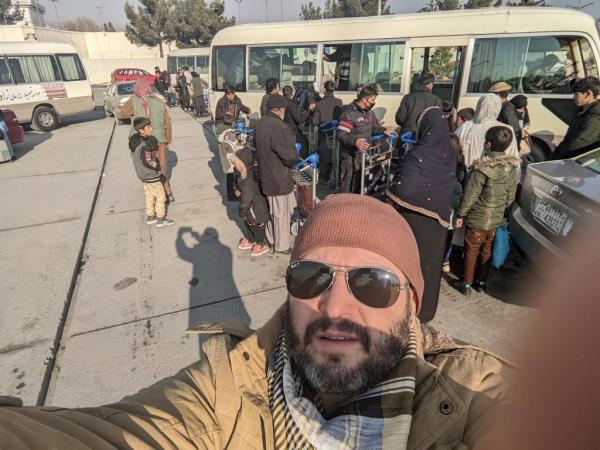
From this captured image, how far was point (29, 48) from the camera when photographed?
1240 centimetres

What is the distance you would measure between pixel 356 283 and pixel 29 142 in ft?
46.2

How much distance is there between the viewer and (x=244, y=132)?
19.8ft

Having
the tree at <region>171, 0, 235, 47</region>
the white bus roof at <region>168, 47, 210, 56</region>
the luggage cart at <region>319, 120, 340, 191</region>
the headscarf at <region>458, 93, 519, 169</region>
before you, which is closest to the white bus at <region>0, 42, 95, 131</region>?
the white bus roof at <region>168, 47, 210, 56</region>

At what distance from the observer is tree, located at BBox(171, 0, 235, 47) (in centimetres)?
3859

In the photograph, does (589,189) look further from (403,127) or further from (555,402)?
(403,127)

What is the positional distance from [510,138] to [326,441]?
9.52 ft

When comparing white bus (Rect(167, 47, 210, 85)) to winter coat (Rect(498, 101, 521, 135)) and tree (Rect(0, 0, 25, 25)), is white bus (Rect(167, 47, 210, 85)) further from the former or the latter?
tree (Rect(0, 0, 25, 25))

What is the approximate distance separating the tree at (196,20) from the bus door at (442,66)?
36.7 metres

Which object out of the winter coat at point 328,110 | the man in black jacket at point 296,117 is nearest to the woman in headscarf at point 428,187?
the winter coat at point 328,110

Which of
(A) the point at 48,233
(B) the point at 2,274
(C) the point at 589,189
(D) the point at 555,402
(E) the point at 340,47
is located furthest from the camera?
(E) the point at 340,47

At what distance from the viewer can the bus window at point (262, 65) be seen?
850 centimetres

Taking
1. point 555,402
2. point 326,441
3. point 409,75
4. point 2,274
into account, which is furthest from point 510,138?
point 2,274

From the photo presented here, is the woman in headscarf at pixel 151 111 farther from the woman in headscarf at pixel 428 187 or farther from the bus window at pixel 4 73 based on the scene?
the bus window at pixel 4 73

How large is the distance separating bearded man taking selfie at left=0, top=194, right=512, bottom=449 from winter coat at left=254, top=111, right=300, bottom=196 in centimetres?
271
